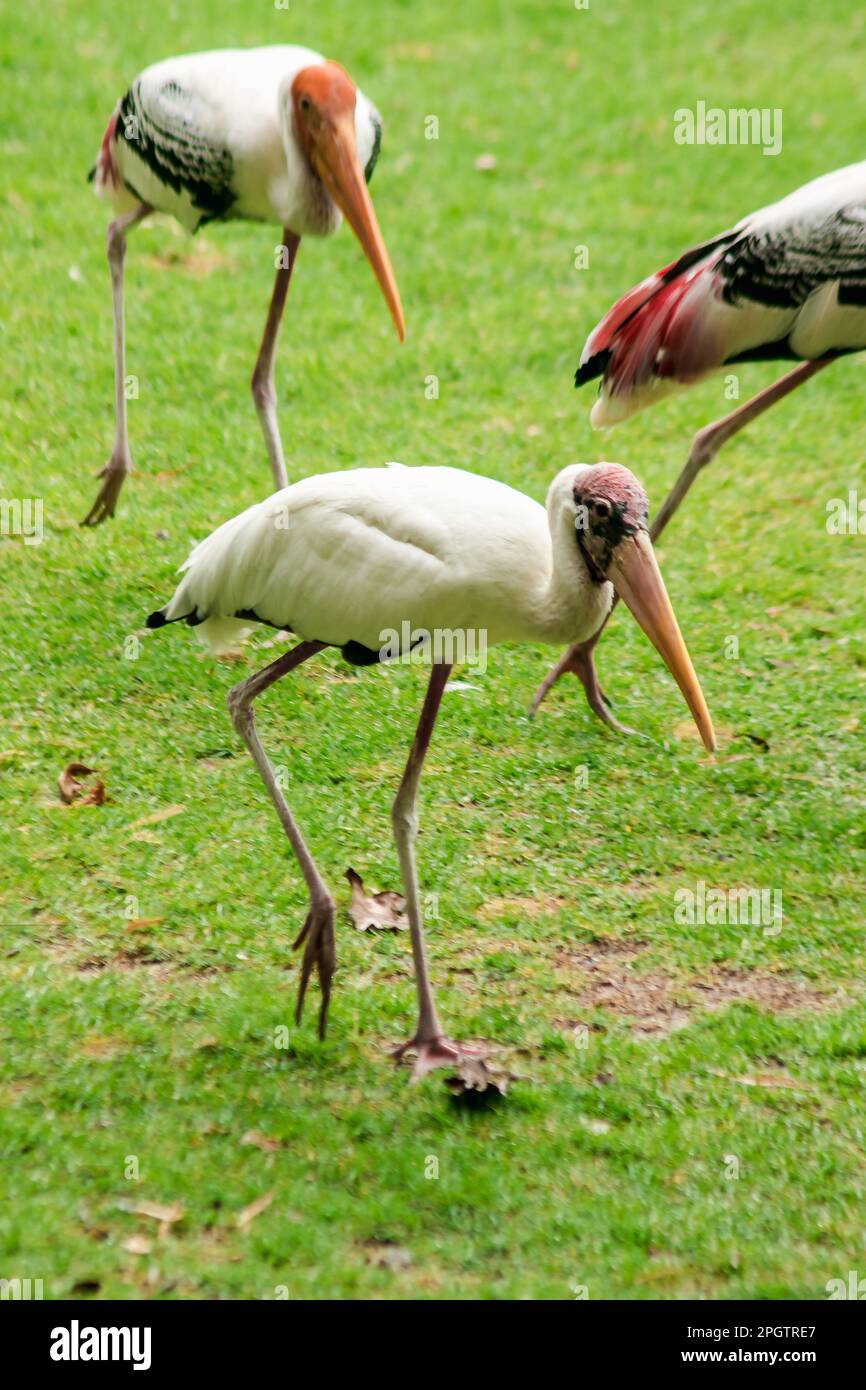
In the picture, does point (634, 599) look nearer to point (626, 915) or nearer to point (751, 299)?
point (626, 915)

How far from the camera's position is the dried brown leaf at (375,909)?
4.31m

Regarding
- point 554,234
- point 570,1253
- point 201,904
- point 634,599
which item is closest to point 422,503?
point 634,599

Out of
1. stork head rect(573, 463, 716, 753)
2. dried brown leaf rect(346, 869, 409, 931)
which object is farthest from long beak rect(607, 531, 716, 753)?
dried brown leaf rect(346, 869, 409, 931)

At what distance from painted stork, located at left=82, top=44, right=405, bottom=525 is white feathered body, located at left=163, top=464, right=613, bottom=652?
3.92 ft

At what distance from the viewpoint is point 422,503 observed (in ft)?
12.1

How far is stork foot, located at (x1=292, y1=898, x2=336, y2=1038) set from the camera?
371 centimetres

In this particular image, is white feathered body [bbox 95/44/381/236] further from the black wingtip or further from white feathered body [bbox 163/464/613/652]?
white feathered body [bbox 163/464/613/652]

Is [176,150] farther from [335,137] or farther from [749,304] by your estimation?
[749,304]

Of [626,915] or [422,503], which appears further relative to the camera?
[626,915]

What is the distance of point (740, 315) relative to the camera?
5.08m

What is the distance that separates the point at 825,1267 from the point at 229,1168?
47.2 inches

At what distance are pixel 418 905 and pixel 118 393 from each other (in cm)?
305

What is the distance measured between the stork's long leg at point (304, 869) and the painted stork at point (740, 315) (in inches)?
59.2

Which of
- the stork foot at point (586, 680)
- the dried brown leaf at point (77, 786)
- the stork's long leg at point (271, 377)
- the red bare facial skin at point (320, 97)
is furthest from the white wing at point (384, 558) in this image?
the stork's long leg at point (271, 377)
